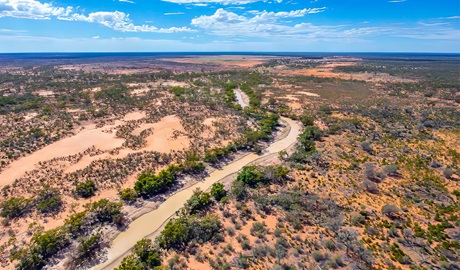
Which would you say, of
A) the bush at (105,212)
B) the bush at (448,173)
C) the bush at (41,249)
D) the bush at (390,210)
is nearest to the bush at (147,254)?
the bush at (105,212)

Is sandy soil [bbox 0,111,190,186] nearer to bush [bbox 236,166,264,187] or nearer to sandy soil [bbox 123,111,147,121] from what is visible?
sandy soil [bbox 123,111,147,121]

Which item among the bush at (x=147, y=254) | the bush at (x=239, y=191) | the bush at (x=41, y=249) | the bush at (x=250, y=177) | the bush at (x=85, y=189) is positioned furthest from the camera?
the bush at (x=250, y=177)

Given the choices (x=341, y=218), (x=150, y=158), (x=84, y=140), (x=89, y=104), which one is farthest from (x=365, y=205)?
(x=89, y=104)

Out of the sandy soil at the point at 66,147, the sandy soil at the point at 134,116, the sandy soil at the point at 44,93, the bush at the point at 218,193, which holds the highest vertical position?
the sandy soil at the point at 44,93

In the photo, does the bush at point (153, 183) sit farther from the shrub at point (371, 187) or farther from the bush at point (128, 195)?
the shrub at point (371, 187)

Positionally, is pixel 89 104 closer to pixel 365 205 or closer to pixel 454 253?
pixel 365 205

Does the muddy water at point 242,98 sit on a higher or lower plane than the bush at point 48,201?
higher

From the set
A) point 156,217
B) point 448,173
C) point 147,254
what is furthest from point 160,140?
point 448,173

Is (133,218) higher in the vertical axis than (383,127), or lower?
lower
